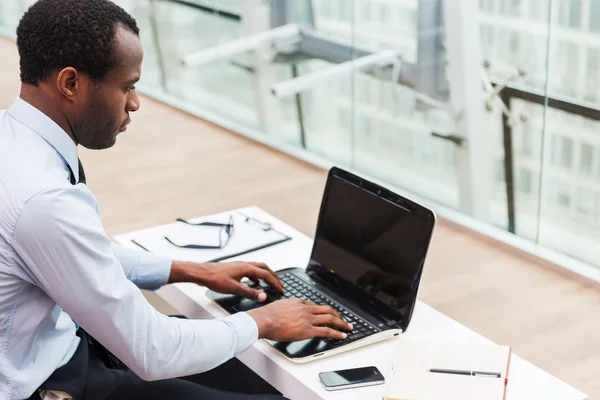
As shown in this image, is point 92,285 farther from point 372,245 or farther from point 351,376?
point 372,245

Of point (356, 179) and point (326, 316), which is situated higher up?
point (356, 179)

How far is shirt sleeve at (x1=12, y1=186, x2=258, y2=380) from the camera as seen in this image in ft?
5.14

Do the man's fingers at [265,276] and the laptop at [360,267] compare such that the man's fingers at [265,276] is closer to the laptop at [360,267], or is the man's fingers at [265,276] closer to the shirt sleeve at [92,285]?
the laptop at [360,267]

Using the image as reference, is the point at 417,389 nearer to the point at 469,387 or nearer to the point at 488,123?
the point at 469,387

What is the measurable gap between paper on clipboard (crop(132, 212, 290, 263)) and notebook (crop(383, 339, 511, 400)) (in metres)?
0.70

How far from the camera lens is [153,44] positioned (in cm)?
694

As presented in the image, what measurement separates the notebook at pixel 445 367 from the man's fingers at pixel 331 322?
143 mm

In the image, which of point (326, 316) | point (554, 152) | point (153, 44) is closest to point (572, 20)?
point (554, 152)

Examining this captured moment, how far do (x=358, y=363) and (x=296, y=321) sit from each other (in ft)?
0.52

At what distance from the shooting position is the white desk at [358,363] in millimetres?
1731

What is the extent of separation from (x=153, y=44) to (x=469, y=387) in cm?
570

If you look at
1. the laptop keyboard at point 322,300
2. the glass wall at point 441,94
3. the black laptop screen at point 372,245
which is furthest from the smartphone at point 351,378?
the glass wall at point 441,94

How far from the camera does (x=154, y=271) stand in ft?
7.11

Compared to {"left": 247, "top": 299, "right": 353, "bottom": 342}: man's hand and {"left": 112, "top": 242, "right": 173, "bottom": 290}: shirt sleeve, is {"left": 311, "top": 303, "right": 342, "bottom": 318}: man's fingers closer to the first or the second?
{"left": 247, "top": 299, "right": 353, "bottom": 342}: man's hand
